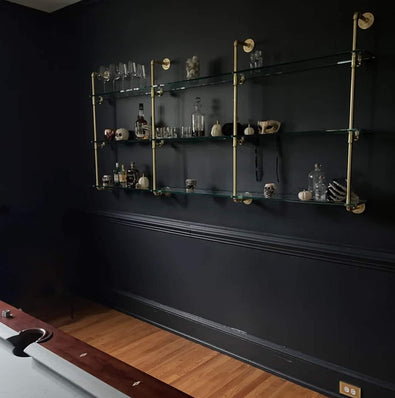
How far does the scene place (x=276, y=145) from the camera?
2.41 metres

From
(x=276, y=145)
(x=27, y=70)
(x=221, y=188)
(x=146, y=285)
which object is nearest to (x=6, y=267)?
(x=146, y=285)

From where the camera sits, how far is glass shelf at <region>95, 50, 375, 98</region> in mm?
2107

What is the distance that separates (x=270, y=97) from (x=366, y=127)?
587 millimetres

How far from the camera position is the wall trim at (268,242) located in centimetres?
212

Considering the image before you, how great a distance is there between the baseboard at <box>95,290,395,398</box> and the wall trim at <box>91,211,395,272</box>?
612 mm

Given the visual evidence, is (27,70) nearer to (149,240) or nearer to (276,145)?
(149,240)

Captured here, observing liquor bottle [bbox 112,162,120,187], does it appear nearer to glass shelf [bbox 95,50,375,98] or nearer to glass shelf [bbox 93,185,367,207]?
glass shelf [bbox 93,185,367,207]

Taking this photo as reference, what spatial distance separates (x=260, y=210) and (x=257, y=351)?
92cm

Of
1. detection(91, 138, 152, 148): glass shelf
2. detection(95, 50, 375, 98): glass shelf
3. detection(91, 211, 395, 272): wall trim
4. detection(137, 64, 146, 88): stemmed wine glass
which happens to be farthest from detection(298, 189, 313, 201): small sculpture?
detection(137, 64, 146, 88): stemmed wine glass

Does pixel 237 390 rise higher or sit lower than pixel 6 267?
lower

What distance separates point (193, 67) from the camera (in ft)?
8.72

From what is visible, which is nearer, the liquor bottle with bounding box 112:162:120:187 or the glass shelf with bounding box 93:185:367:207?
the glass shelf with bounding box 93:185:367:207

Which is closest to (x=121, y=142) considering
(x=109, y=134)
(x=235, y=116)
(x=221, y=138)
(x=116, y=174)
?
(x=109, y=134)

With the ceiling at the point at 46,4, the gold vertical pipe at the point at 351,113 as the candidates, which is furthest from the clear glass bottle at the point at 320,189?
the ceiling at the point at 46,4
